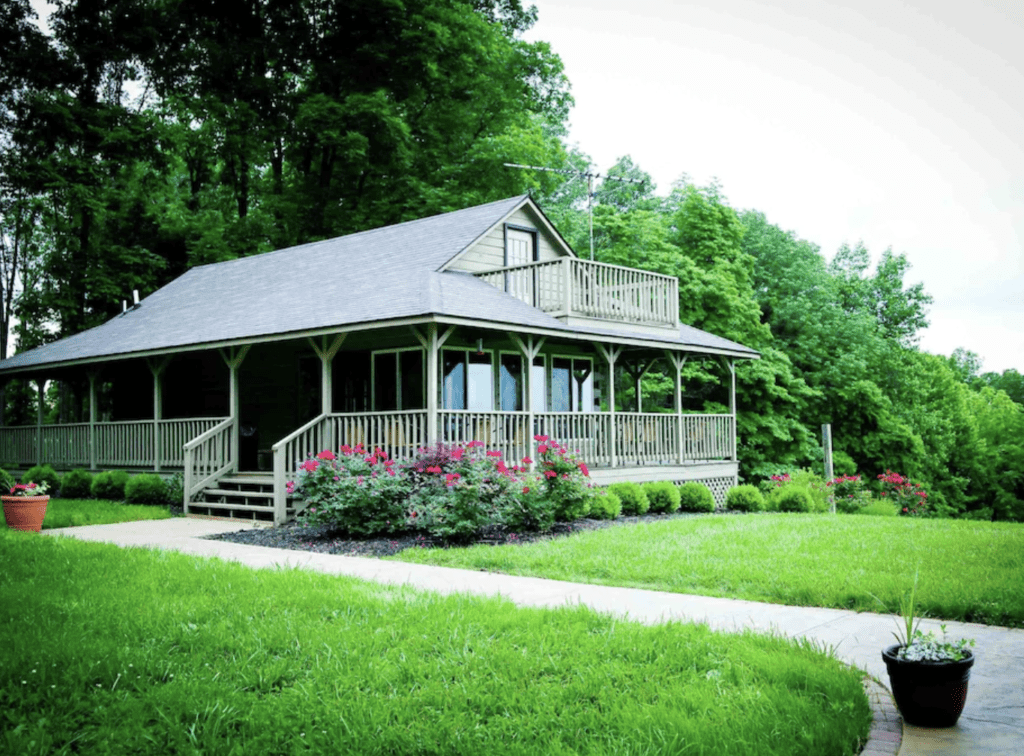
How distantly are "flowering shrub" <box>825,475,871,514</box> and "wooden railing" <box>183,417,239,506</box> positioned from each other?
12588 millimetres

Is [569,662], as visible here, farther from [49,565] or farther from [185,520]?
[185,520]

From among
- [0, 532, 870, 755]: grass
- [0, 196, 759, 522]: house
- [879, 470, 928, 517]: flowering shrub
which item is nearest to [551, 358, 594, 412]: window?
[0, 196, 759, 522]: house

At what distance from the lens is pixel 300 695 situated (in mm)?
4523

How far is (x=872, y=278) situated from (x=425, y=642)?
120ft

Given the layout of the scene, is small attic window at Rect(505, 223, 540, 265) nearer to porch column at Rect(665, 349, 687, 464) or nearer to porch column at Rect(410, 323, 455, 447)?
porch column at Rect(665, 349, 687, 464)

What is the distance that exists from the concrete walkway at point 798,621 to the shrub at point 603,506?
17.5 feet

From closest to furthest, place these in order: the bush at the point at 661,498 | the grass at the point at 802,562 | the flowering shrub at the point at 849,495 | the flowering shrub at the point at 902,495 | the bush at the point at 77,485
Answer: the grass at the point at 802,562 < the bush at the point at 661,498 < the flowering shrub at the point at 849,495 < the bush at the point at 77,485 < the flowering shrub at the point at 902,495

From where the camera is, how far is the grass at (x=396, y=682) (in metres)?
4.01

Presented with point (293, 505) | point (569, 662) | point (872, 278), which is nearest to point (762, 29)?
point (293, 505)

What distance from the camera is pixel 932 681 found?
407cm

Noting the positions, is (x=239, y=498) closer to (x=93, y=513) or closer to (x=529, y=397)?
(x=93, y=513)

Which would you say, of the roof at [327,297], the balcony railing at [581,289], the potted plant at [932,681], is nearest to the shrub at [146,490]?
the roof at [327,297]

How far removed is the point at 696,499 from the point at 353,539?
24.0ft

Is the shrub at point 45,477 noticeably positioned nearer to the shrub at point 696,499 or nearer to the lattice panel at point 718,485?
the shrub at point 696,499
